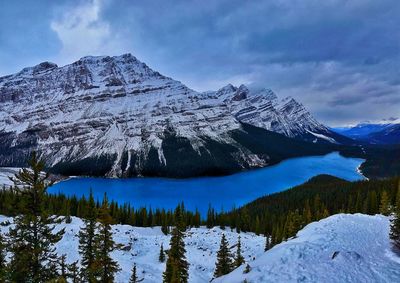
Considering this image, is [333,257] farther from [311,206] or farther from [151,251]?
[311,206]

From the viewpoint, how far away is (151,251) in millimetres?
61781

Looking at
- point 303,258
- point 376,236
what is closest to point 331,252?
point 303,258

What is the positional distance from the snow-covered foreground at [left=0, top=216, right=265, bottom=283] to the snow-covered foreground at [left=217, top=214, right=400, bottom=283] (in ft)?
77.5

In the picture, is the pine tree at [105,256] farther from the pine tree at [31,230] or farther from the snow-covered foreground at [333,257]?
the snow-covered foreground at [333,257]

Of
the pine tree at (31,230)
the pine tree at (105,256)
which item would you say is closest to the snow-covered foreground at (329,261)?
the pine tree at (105,256)

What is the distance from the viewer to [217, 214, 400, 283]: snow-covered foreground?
67.1 feet

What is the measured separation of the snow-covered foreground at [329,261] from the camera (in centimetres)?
2045

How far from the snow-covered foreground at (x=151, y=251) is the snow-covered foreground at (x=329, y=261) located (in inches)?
930

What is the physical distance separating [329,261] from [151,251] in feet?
147

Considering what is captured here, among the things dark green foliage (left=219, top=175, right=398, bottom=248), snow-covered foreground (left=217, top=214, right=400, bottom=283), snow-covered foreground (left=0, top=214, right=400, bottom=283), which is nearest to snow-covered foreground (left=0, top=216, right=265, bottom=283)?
dark green foliage (left=219, top=175, right=398, bottom=248)

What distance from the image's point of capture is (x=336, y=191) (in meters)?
154

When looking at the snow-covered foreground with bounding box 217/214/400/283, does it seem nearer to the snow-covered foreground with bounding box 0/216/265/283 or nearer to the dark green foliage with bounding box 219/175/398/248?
the snow-covered foreground with bounding box 0/216/265/283

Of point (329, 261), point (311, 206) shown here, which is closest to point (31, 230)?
point (329, 261)

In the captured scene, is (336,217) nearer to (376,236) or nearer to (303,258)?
(376,236)
